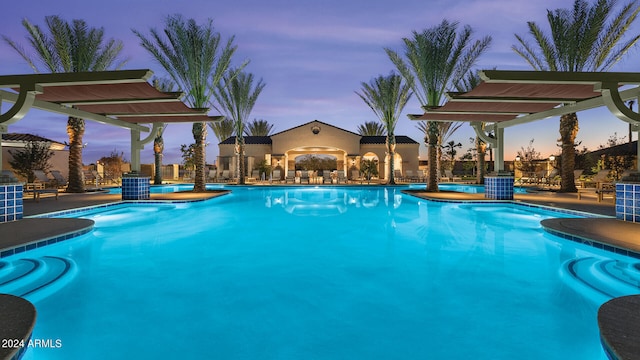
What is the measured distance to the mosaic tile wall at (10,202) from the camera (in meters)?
6.89

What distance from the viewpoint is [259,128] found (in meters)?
41.8

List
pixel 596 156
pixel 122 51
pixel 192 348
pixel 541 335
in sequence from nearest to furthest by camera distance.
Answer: pixel 192 348, pixel 541 335, pixel 122 51, pixel 596 156

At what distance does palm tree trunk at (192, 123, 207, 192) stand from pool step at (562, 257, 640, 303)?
48.4 ft

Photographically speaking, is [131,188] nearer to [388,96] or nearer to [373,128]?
[388,96]

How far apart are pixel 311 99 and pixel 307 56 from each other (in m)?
13.9

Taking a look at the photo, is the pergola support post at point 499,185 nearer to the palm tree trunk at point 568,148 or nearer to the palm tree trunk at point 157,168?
the palm tree trunk at point 568,148

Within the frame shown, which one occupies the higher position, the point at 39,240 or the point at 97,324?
the point at 39,240

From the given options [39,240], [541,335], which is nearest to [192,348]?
[541,335]

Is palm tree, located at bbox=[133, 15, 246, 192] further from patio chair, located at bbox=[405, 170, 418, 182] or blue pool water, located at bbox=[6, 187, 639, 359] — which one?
patio chair, located at bbox=[405, 170, 418, 182]

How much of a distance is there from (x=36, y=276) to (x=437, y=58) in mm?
15027

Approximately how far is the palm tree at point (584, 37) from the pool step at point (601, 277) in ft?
40.2

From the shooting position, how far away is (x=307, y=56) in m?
22.5

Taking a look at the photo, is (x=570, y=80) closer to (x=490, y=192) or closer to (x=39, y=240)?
(x=490, y=192)

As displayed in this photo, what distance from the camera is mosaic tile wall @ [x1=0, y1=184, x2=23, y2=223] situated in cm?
689
